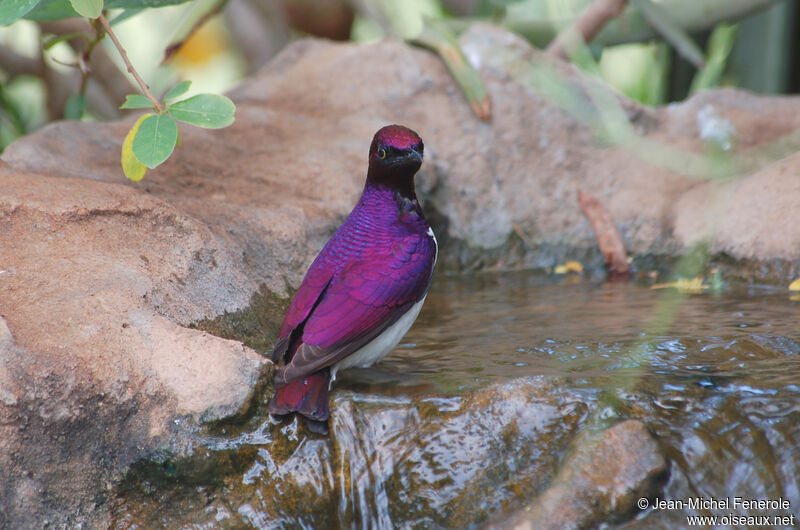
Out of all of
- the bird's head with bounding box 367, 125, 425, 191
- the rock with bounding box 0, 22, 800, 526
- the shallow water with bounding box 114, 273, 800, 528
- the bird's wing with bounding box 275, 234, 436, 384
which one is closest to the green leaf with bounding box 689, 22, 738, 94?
the rock with bounding box 0, 22, 800, 526

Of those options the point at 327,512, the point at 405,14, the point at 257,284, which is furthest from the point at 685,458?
the point at 405,14

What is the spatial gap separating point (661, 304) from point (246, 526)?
246 cm

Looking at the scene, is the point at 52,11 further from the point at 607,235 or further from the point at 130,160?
the point at 607,235

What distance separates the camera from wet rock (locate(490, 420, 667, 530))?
101 inches

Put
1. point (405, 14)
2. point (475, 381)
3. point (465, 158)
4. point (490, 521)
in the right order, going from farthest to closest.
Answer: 1. point (405, 14)
2. point (465, 158)
3. point (475, 381)
4. point (490, 521)

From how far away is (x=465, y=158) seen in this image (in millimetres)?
5383

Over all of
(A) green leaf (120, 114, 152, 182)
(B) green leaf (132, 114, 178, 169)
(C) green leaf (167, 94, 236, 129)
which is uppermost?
(C) green leaf (167, 94, 236, 129)

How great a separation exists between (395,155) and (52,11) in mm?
1785

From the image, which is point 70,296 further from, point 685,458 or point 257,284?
point 685,458

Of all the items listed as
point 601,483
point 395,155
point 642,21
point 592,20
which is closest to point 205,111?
point 395,155

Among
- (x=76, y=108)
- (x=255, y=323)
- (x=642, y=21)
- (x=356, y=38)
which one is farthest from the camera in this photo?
(x=356, y=38)

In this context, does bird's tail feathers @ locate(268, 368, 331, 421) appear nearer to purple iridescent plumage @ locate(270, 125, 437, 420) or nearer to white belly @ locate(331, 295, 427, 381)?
purple iridescent plumage @ locate(270, 125, 437, 420)

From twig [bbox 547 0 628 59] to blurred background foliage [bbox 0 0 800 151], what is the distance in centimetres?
25

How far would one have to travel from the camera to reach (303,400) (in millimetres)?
2846
